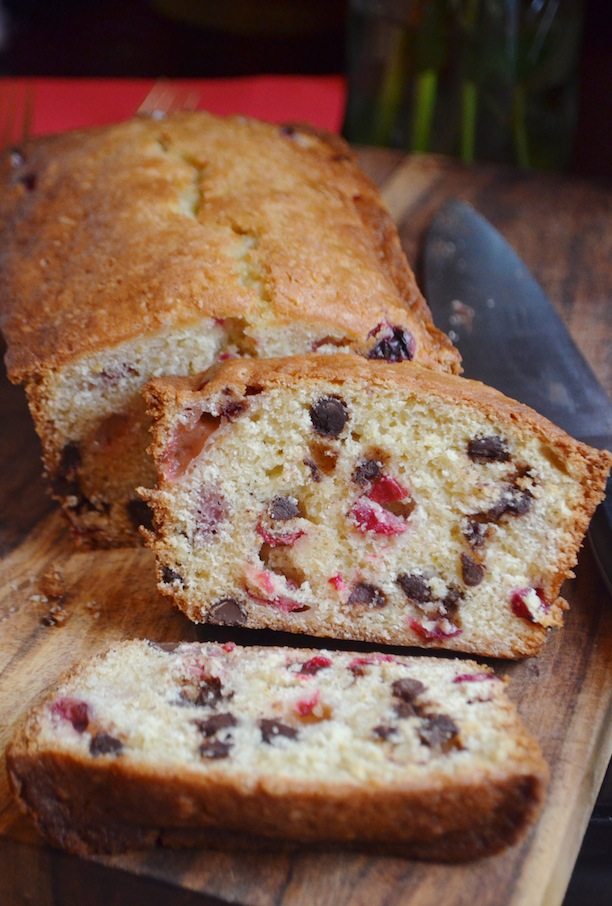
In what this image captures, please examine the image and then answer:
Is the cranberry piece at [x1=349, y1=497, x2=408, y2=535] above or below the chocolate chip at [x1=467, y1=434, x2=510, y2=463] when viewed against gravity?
below

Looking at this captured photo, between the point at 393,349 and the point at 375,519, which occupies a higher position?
the point at 393,349

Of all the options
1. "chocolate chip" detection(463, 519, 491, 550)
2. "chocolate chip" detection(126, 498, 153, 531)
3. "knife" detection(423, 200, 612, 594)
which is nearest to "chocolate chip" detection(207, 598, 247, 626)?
"chocolate chip" detection(126, 498, 153, 531)

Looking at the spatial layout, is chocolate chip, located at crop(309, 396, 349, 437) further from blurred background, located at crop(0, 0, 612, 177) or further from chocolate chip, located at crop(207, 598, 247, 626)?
blurred background, located at crop(0, 0, 612, 177)

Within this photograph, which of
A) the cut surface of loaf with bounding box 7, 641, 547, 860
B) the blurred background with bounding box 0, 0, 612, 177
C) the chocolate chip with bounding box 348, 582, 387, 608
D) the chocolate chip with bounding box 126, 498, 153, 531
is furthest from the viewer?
the blurred background with bounding box 0, 0, 612, 177

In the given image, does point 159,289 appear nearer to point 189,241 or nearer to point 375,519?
point 189,241

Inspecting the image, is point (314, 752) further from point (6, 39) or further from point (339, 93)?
point (6, 39)

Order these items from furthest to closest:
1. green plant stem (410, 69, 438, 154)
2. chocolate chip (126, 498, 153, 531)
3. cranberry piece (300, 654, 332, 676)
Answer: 1. green plant stem (410, 69, 438, 154)
2. chocolate chip (126, 498, 153, 531)
3. cranberry piece (300, 654, 332, 676)

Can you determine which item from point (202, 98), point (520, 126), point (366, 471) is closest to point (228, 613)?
point (366, 471)
